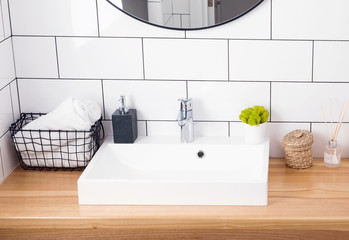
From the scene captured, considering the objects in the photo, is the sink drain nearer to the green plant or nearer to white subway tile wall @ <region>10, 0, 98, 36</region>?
the green plant

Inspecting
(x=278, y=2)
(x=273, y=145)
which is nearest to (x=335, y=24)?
(x=278, y=2)

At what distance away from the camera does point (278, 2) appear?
2184mm

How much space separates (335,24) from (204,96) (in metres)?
0.55

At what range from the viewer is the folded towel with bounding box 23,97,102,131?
224 centimetres

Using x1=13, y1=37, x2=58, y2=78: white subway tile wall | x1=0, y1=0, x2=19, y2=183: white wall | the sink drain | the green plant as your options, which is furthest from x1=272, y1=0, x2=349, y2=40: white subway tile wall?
x1=0, y1=0, x2=19, y2=183: white wall

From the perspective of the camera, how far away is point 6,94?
2277 mm

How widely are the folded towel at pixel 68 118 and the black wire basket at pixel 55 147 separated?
3 centimetres

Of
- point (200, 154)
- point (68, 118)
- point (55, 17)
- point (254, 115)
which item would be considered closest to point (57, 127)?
point (68, 118)

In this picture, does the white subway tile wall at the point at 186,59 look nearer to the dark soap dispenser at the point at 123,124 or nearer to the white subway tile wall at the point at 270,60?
the white subway tile wall at the point at 270,60

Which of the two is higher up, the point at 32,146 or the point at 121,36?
the point at 121,36

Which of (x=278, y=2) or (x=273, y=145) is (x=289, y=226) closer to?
(x=273, y=145)

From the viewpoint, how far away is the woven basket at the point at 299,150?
2.21 metres

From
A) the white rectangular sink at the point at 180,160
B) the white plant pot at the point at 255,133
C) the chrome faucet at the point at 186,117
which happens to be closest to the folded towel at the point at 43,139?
the white rectangular sink at the point at 180,160

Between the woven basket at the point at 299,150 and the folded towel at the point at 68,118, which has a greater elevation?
the folded towel at the point at 68,118
